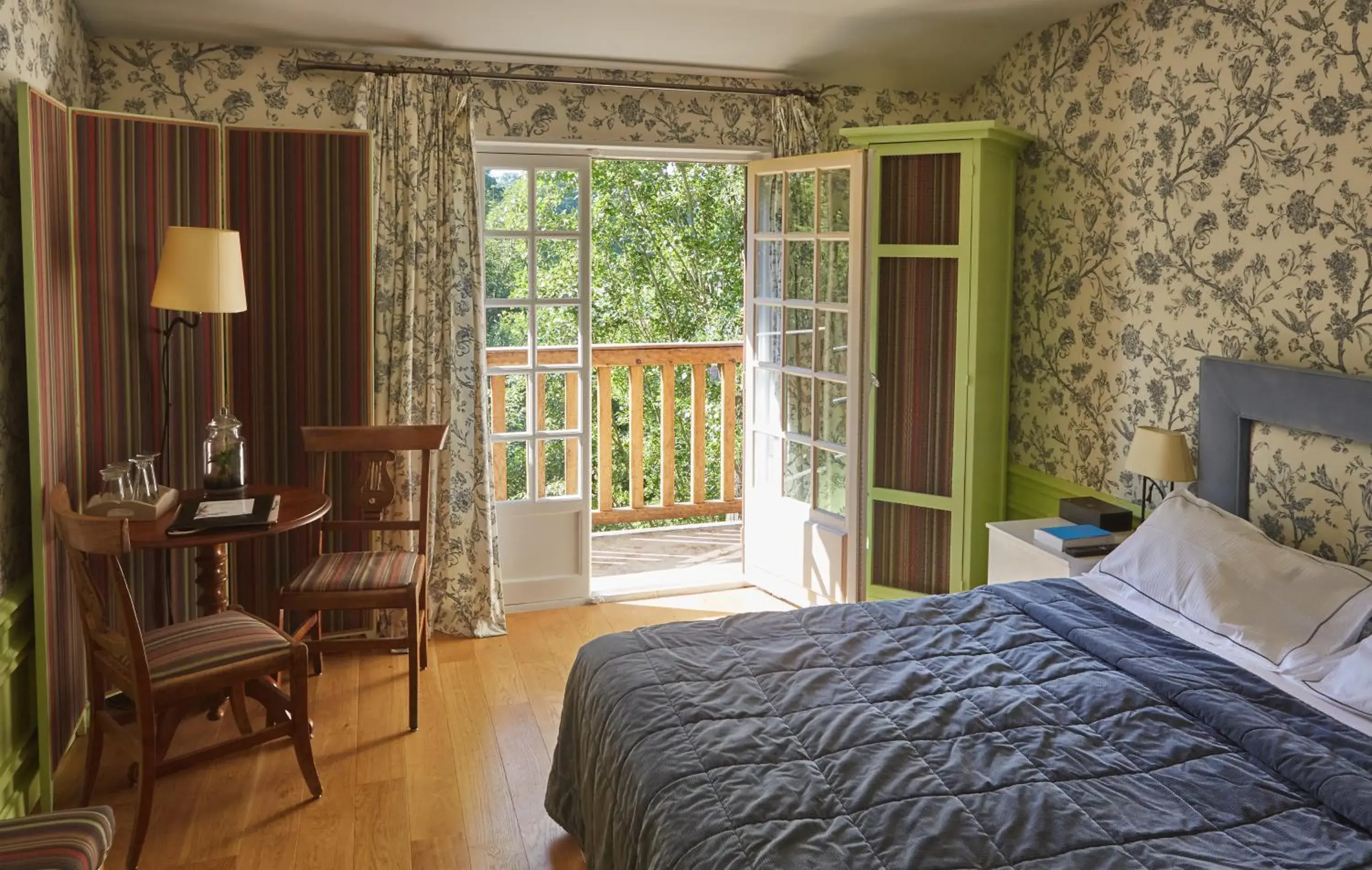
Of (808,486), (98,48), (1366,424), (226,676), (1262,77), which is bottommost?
(226,676)

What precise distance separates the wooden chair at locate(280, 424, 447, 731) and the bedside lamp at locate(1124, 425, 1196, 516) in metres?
2.34

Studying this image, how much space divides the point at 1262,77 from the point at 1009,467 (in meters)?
1.84

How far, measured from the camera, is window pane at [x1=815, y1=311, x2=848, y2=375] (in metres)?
4.49

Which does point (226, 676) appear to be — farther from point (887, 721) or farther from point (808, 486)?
point (808, 486)

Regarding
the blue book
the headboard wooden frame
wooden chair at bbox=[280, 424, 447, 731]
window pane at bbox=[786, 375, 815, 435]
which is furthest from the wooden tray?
the headboard wooden frame

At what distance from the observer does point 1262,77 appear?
10.8 ft

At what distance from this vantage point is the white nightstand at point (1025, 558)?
Answer: 3537mm

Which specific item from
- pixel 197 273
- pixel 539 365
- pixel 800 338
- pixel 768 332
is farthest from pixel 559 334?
pixel 197 273

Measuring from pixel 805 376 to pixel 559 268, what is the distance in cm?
114

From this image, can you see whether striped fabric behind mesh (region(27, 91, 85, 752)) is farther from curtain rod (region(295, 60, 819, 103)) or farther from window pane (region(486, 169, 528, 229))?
window pane (region(486, 169, 528, 229))

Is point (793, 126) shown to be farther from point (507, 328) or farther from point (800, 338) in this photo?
point (507, 328)

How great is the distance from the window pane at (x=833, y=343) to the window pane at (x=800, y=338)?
4 centimetres

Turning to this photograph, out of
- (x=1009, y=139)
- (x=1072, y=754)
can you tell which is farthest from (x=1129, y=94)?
(x=1072, y=754)

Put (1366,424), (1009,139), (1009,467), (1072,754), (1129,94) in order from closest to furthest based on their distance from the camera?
(1072,754), (1366,424), (1129,94), (1009,139), (1009,467)
